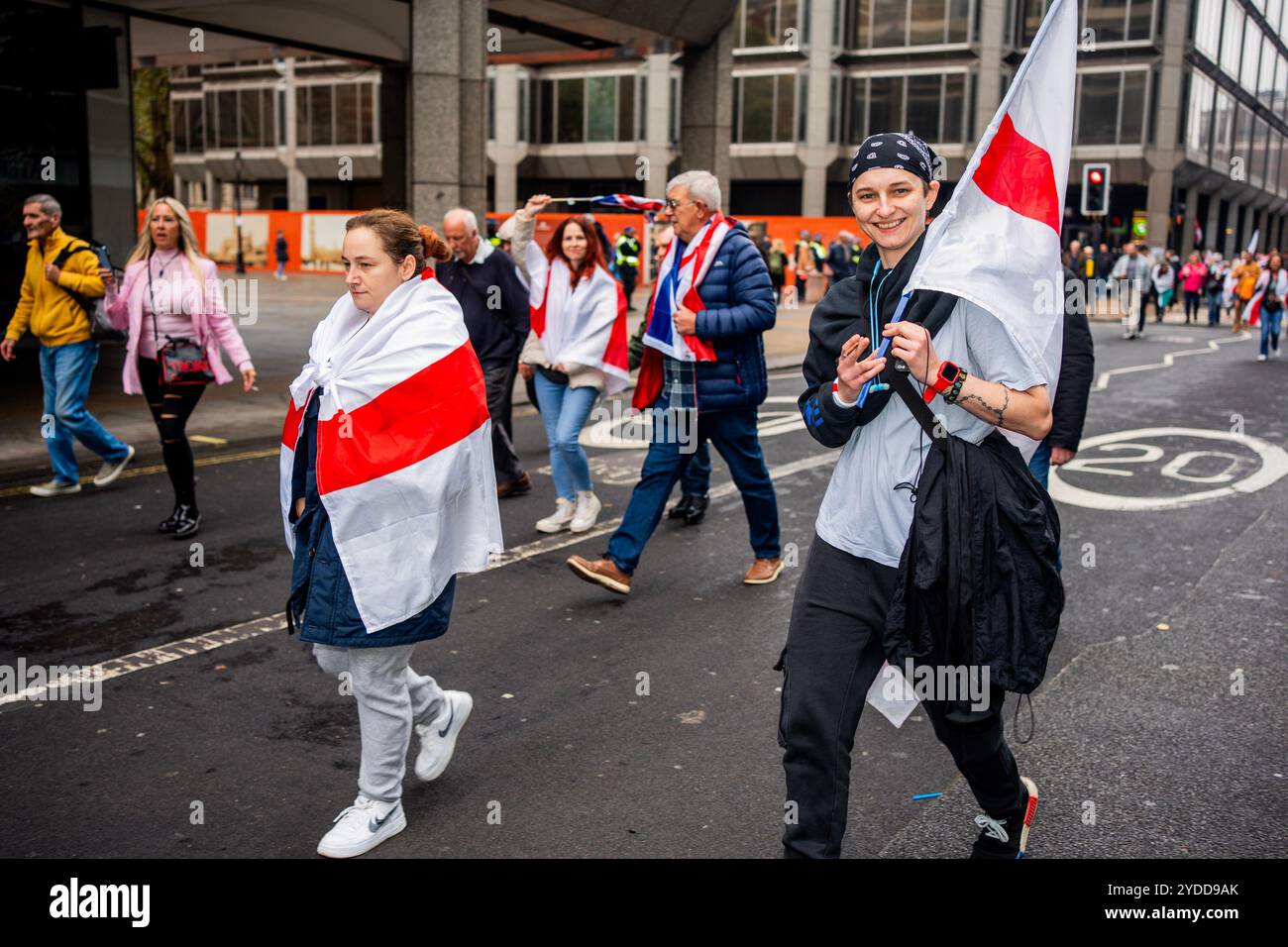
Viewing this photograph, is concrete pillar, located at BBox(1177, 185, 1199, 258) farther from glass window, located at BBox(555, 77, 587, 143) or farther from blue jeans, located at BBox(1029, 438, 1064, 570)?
blue jeans, located at BBox(1029, 438, 1064, 570)

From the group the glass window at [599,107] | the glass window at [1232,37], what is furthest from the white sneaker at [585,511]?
the glass window at [1232,37]

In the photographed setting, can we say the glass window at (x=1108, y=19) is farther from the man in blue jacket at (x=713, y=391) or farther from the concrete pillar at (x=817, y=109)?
the man in blue jacket at (x=713, y=391)

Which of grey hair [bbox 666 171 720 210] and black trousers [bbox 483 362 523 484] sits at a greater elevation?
grey hair [bbox 666 171 720 210]

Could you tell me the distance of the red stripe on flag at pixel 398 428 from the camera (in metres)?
3.35

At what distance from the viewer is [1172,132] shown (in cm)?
4625

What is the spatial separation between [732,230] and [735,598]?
5.96 ft

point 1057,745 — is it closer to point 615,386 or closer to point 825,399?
point 825,399

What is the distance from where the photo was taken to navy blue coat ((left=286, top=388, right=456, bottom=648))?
3379mm

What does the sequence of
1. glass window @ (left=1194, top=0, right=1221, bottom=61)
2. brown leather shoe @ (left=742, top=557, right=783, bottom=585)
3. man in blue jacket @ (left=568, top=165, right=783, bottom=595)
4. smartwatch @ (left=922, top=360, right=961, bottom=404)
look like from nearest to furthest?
smartwatch @ (left=922, top=360, right=961, bottom=404) < man in blue jacket @ (left=568, top=165, right=783, bottom=595) < brown leather shoe @ (left=742, top=557, right=783, bottom=585) < glass window @ (left=1194, top=0, right=1221, bottom=61)

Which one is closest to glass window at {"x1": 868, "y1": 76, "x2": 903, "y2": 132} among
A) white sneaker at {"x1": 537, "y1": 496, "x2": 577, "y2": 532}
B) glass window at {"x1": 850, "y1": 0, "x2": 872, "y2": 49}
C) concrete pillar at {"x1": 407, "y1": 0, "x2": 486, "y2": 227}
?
glass window at {"x1": 850, "y1": 0, "x2": 872, "y2": 49}

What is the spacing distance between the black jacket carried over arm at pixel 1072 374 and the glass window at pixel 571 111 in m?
48.2

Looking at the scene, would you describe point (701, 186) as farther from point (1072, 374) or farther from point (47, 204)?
point (47, 204)

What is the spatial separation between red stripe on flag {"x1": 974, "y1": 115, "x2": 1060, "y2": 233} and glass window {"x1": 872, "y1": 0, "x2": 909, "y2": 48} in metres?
50.0
